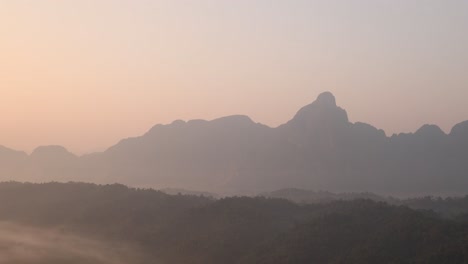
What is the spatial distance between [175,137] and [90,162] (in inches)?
1162

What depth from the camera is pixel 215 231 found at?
1435 inches

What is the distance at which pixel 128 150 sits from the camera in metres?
172

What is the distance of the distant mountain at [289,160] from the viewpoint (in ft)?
418

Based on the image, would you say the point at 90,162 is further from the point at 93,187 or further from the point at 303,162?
the point at 93,187

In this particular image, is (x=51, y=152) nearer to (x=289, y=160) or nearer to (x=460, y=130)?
(x=289, y=160)

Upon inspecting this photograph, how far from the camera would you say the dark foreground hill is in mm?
29016

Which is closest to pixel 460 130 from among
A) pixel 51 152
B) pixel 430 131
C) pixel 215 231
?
pixel 430 131

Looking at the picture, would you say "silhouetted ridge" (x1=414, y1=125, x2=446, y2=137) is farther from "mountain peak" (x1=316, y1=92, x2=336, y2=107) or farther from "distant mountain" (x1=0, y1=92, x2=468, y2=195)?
"mountain peak" (x1=316, y1=92, x2=336, y2=107)

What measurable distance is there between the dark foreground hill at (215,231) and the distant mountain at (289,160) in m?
69.1

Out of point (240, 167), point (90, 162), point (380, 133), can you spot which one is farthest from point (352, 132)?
point (90, 162)

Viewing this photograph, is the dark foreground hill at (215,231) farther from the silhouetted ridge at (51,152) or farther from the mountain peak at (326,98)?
the silhouetted ridge at (51,152)

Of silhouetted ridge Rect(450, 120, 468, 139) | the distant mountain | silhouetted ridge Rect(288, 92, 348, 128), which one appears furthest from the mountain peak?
silhouetted ridge Rect(450, 120, 468, 139)

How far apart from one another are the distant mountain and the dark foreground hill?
69.1 metres

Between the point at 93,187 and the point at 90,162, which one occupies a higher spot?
the point at 90,162
